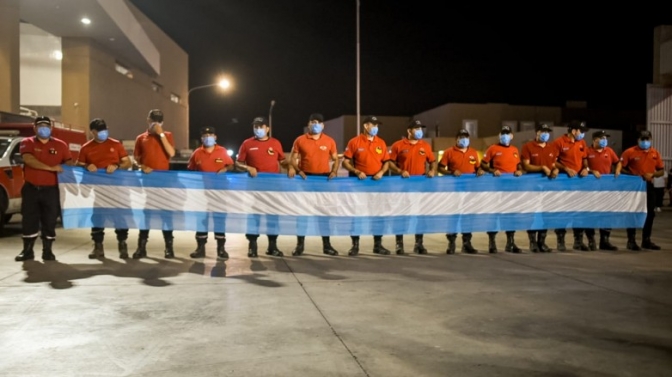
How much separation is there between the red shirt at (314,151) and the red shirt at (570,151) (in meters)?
4.09

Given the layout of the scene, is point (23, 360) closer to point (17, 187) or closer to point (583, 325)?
point (583, 325)

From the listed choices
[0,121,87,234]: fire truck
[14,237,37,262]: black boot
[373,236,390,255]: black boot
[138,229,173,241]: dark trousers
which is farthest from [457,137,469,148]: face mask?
[0,121,87,234]: fire truck

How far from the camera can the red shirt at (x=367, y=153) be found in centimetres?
1027

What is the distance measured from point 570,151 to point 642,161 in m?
1.48

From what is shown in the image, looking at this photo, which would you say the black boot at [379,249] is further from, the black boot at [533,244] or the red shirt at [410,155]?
the black boot at [533,244]

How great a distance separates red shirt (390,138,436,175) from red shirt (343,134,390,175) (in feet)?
0.89

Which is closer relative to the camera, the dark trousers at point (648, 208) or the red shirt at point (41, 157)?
the red shirt at point (41, 157)

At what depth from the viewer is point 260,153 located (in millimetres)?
9898

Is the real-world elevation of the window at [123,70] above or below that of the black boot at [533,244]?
above

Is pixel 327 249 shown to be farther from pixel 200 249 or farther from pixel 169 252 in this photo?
pixel 169 252

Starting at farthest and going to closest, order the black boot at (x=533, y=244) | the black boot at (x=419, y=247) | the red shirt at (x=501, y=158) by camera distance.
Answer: the red shirt at (x=501, y=158)
the black boot at (x=533, y=244)
the black boot at (x=419, y=247)

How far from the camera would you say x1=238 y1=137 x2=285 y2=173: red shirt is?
9.88 meters

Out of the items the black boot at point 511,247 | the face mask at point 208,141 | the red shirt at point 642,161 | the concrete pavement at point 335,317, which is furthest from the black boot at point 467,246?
the face mask at point 208,141

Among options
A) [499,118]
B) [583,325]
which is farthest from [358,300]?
[499,118]
